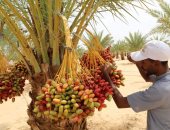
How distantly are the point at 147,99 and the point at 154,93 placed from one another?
75 mm

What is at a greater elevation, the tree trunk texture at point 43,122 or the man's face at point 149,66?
the man's face at point 149,66

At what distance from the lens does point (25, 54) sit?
3.35m

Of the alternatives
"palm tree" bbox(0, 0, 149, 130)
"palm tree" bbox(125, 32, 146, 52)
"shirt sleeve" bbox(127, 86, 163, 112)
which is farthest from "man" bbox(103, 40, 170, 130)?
"palm tree" bbox(125, 32, 146, 52)

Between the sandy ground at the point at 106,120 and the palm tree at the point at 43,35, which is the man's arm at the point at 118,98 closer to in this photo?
the palm tree at the point at 43,35

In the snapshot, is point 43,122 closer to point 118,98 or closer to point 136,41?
point 118,98

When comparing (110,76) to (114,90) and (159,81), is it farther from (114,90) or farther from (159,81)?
(159,81)

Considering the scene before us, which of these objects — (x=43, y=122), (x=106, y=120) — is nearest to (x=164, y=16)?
(x=106, y=120)

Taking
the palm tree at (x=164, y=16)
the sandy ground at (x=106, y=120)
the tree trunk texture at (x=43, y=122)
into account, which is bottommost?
the sandy ground at (x=106, y=120)

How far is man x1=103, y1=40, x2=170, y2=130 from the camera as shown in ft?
8.60

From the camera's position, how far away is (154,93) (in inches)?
103

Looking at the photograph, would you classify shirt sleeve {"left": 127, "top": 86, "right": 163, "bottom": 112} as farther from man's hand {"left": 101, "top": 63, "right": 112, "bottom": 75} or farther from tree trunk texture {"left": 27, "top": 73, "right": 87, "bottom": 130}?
tree trunk texture {"left": 27, "top": 73, "right": 87, "bottom": 130}

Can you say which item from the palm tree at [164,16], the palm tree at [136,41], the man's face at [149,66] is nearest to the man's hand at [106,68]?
the man's face at [149,66]

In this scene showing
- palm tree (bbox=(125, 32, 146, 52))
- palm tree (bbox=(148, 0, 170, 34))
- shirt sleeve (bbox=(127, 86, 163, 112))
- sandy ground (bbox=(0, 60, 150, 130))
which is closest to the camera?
shirt sleeve (bbox=(127, 86, 163, 112))

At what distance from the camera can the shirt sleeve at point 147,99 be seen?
2.61 meters
